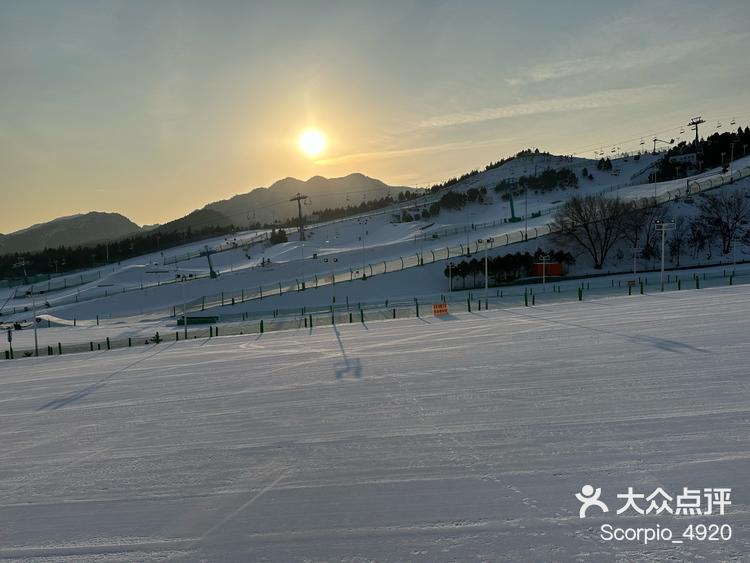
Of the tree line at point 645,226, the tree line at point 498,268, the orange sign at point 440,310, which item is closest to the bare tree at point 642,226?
the tree line at point 645,226

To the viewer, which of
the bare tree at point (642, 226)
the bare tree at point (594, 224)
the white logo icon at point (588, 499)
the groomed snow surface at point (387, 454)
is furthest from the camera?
the bare tree at point (594, 224)

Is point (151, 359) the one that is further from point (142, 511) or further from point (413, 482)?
point (413, 482)

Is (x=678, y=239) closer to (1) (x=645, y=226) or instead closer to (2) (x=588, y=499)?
(1) (x=645, y=226)

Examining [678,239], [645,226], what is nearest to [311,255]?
[645,226]

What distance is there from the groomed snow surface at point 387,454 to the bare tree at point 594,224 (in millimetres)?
41989

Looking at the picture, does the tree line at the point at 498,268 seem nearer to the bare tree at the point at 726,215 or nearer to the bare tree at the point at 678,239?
the bare tree at the point at 678,239

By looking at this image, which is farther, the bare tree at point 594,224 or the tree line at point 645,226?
the bare tree at point 594,224

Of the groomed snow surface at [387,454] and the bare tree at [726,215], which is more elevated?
the bare tree at [726,215]

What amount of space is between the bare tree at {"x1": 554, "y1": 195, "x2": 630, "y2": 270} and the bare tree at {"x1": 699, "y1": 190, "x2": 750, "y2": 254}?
383 inches

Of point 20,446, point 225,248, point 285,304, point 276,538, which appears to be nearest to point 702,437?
point 276,538

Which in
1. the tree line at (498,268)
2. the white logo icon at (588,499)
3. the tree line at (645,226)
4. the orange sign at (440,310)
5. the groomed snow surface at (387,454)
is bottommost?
the white logo icon at (588,499)

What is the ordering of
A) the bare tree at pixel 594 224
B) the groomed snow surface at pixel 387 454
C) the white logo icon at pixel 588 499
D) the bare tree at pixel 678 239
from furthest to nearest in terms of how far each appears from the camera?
the bare tree at pixel 594 224
the bare tree at pixel 678 239
the white logo icon at pixel 588 499
the groomed snow surface at pixel 387 454

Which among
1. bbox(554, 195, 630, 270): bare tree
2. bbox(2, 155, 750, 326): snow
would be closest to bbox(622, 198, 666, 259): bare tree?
bbox(554, 195, 630, 270): bare tree

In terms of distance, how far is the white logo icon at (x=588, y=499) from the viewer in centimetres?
572
